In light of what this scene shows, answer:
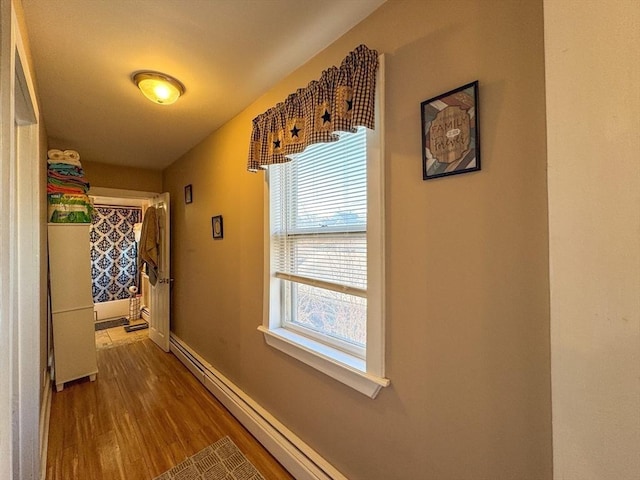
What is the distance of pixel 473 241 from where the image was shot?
884 millimetres

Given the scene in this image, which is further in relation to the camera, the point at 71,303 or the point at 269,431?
the point at 71,303

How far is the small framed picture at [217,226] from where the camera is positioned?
2342mm

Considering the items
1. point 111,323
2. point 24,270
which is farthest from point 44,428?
point 111,323

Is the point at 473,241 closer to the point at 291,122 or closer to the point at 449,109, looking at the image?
the point at 449,109

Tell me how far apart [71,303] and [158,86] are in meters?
2.31

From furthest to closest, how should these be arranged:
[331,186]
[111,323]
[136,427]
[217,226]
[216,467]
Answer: [111,323]
[217,226]
[136,427]
[216,467]
[331,186]

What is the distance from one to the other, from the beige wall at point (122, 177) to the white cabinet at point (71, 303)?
→ 39.6 inches

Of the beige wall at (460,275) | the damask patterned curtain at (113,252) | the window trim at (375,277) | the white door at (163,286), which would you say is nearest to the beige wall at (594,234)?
the beige wall at (460,275)

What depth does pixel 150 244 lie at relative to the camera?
3428 mm

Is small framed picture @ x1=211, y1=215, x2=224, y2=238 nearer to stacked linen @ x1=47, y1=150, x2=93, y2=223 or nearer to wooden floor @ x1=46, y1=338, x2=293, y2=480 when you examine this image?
stacked linen @ x1=47, y1=150, x2=93, y2=223

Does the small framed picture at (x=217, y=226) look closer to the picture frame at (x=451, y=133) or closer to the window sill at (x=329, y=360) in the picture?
the window sill at (x=329, y=360)

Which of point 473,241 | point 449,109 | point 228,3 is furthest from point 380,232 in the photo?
point 228,3

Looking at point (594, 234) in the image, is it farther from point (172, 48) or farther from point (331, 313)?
point (172, 48)

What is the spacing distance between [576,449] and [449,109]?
3.16ft
